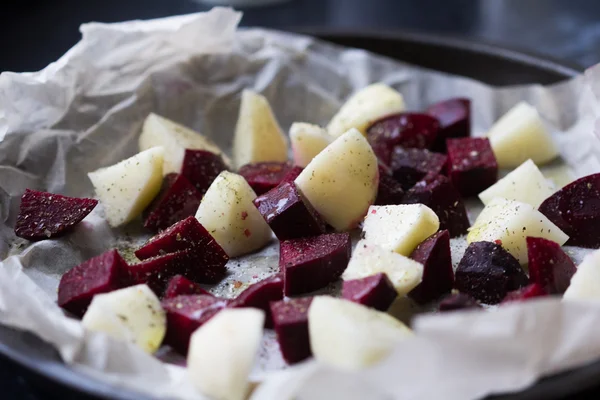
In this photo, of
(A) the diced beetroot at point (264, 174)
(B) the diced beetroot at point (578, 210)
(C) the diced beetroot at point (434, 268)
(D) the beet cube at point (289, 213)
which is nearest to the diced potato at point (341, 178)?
(D) the beet cube at point (289, 213)

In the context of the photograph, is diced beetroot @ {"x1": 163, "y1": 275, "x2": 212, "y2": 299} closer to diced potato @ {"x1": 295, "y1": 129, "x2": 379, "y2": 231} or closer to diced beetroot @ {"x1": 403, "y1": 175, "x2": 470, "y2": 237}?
diced potato @ {"x1": 295, "y1": 129, "x2": 379, "y2": 231}

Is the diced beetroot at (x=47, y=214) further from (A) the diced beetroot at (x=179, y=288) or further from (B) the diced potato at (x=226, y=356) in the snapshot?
(B) the diced potato at (x=226, y=356)

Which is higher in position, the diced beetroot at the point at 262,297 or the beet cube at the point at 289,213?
the beet cube at the point at 289,213

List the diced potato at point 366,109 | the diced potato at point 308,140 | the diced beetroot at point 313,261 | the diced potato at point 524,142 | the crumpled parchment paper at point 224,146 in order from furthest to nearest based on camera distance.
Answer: the diced potato at point 366,109, the diced potato at point 524,142, the diced potato at point 308,140, the diced beetroot at point 313,261, the crumpled parchment paper at point 224,146

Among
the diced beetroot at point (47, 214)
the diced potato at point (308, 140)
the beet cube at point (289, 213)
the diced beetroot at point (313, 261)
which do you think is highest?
the diced potato at point (308, 140)

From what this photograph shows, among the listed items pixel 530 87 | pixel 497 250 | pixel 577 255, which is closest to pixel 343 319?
pixel 497 250

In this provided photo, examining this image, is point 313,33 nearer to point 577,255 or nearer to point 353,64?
point 353,64

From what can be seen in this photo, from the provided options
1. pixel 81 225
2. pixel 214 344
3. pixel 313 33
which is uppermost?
pixel 313 33
